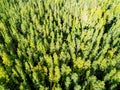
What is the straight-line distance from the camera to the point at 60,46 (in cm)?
526

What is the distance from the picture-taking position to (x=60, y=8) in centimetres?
701

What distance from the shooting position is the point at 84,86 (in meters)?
4.12

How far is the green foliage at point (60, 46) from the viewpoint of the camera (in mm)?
4324

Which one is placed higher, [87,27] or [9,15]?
[9,15]

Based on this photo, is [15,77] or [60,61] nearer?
[15,77]

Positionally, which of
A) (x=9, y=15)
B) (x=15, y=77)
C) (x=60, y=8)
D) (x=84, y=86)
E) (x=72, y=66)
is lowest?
(x=84, y=86)

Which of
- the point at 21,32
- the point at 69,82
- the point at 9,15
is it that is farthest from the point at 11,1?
the point at 69,82

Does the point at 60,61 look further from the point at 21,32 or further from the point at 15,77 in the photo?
the point at 21,32

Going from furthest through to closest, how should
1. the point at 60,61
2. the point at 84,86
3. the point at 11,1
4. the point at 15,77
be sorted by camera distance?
the point at 11,1
the point at 60,61
the point at 15,77
the point at 84,86

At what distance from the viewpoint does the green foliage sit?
4324mm

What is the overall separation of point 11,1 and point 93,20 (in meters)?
2.76

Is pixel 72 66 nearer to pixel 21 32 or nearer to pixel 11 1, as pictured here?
pixel 21 32

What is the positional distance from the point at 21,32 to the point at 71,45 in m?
1.65

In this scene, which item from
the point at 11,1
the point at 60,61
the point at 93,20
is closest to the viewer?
the point at 60,61
